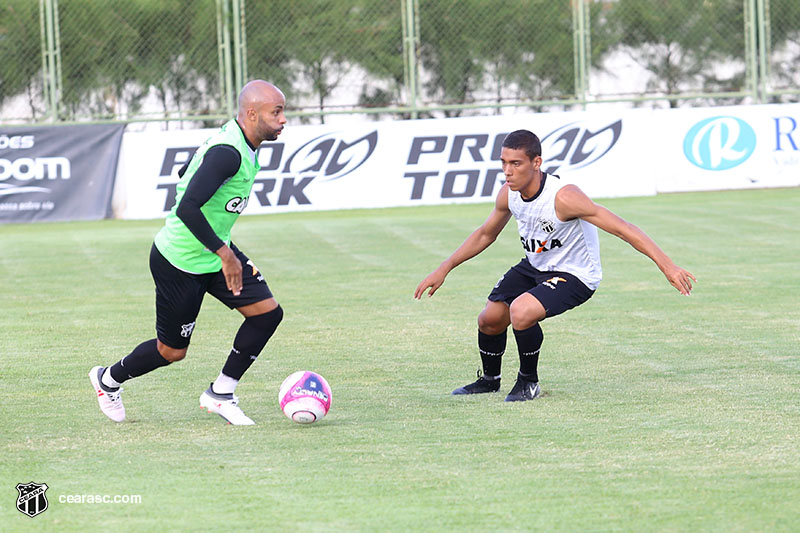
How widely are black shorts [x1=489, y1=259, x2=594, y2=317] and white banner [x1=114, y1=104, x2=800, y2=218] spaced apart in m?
14.8

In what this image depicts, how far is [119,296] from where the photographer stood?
44.2ft

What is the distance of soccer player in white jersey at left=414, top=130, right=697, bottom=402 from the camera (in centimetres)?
761

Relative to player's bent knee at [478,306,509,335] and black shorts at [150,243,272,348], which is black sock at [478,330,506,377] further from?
black shorts at [150,243,272,348]

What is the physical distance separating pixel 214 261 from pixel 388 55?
735 inches

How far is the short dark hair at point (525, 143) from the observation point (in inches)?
299

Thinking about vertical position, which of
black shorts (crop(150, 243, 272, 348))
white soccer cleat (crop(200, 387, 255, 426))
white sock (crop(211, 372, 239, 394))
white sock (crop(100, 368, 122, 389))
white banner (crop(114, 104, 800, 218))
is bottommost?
white banner (crop(114, 104, 800, 218))

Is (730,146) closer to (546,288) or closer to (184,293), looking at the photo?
(546,288)

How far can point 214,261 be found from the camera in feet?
23.1

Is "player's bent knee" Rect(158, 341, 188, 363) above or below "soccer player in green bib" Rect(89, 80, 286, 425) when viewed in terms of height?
below

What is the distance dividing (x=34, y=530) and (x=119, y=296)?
8668 mm

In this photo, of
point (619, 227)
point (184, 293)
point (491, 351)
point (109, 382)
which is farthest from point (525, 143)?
point (109, 382)

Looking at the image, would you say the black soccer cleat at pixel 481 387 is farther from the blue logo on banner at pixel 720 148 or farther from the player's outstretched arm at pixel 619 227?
the blue logo on banner at pixel 720 148

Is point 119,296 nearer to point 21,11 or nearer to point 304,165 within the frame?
point 304,165

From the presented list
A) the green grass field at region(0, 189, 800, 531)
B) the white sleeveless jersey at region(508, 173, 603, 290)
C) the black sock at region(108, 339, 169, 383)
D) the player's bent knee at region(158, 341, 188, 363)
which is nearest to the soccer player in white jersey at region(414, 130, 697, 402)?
the white sleeveless jersey at region(508, 173, 603, 290)
